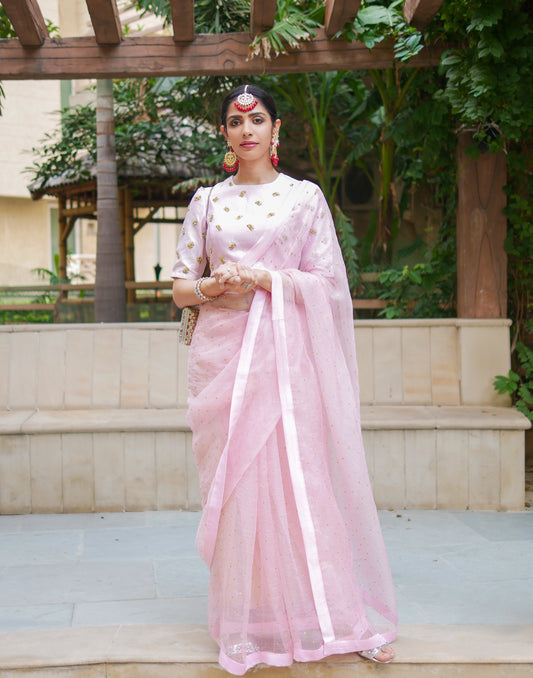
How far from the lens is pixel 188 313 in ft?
7.82

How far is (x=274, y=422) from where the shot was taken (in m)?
2.13

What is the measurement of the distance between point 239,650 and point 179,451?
1.96 m

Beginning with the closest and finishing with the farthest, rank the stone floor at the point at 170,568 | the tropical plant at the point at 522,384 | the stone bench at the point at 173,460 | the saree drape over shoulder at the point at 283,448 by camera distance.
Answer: the saree drape over shoulder at the point at 283,448 < the stone floor at the point at 170,568 < the stone bench at the point at 173,460 < the tropical plant at the point at 522,384

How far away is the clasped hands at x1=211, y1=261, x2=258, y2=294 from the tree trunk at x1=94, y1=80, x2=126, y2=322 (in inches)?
184

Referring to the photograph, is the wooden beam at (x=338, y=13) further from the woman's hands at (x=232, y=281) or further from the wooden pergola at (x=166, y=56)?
the woman's hands at (x=232, y=281)

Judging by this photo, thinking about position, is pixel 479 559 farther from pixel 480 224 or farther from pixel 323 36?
pixel 323 36

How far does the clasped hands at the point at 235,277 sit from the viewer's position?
2.11 m

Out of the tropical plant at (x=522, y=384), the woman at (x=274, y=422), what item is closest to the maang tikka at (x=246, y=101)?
the woman at (x=274, y=422)

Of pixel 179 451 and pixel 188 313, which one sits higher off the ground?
pixel 188 313

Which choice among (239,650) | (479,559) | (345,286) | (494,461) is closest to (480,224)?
(494,461)

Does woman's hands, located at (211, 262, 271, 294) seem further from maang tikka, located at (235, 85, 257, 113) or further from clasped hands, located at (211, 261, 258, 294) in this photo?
maang tikka, located at (235, 85, 257, 113)

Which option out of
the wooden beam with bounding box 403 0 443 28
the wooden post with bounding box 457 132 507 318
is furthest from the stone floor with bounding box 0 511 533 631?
the wooden beam with bounding box 403 0 443 28

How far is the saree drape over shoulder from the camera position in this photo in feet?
6.77

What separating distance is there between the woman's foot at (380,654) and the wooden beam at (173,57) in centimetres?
345
